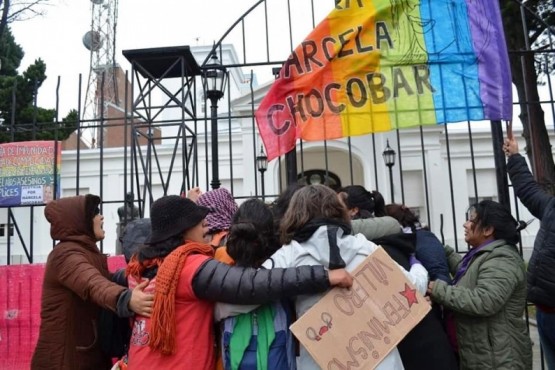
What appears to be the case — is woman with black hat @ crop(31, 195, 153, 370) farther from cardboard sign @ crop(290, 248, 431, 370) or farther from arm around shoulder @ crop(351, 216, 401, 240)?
arm around shoulder @ crop(351, 216, 401, 240)

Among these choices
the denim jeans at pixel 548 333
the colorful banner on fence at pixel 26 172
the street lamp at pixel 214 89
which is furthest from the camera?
the colorful banner on fence at pixel 26 172

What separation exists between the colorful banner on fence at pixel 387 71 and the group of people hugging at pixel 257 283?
1545 millimetres

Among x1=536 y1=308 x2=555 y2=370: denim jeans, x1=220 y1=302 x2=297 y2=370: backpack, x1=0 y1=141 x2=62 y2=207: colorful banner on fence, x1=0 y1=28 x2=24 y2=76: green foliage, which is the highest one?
x1=0 y1=28 x2=24 y2=76: green foliage

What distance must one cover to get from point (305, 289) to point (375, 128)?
2.50m

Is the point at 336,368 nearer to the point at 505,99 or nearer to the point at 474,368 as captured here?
the point at 474,368

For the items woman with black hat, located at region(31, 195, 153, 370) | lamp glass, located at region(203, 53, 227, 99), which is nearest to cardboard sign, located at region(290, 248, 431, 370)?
woman with black hat, located at region(31, 195, 153, 370)

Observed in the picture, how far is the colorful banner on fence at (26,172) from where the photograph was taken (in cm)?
704

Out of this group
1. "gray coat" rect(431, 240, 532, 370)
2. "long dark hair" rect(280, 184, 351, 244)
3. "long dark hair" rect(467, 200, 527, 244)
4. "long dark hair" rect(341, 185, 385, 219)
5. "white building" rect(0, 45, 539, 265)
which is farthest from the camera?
→ "white building" rect(0, 45, 539, 265)

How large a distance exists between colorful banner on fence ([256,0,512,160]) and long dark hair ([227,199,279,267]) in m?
2.05

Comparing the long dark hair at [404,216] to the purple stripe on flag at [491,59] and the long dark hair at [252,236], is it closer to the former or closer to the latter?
the long dark hair at [252,236]

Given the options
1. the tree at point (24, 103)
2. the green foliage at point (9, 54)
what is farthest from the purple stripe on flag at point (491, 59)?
the green foliage at point (9, 54)

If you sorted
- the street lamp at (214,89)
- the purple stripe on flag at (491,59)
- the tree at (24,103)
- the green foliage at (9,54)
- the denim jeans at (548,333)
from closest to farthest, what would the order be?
the denim jeans at (548,333), the purple stripe on flag at (491,59), the street lamp at (214,89), the tree at (24,103), the green foliage at (9,54)

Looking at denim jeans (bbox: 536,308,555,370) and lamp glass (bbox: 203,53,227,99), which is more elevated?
lamp glass (bbox: 203,53,227,99)

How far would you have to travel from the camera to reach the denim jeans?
9.94 feet
